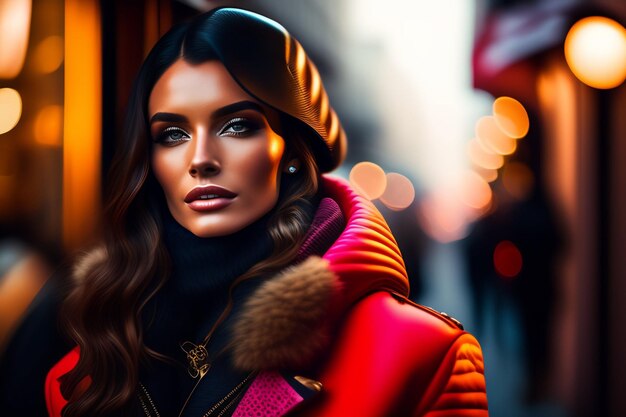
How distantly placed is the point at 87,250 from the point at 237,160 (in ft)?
2.03

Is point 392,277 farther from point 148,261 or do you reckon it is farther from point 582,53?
point 582,53

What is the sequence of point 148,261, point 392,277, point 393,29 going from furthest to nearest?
point 393,29 → point 148,261 → point 392,277

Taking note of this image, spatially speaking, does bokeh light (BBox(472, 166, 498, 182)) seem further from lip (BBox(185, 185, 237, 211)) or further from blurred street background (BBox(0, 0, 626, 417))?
lip (BBox(185, 185, 237, 211))

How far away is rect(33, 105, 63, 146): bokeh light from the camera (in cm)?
174

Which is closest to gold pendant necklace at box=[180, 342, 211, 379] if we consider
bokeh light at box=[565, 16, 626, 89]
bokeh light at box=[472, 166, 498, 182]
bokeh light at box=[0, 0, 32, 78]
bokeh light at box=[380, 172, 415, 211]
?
bokeh light at box=[380, 172, 415, 211]

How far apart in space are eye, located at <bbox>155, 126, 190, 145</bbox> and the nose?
8 centimetres

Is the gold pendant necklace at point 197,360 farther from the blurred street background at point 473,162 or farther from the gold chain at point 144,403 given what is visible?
the blurred street background at point 473,162

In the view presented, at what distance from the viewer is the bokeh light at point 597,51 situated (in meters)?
1.62

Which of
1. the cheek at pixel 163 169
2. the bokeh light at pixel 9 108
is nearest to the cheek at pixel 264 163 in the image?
the cheek at pixel 163 169

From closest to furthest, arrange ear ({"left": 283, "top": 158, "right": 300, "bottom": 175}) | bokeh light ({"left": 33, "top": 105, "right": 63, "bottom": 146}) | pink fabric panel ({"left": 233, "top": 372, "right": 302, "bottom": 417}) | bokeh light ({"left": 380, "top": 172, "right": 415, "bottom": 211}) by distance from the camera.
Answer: pink fabric panel ({"left": 233, "top": 372, "right": 302, "bottom": 417}) < ear ({"left": 283, "top": 158, "right": 300, "bottom": 175}) < bokeh light ({"left": 380, "top": 172, "right": 415, "bottom": 211}) < bokeh light ({"left": 33, "top": 105, "right": 63, "bottom": 146})

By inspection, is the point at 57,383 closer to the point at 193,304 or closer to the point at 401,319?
the point at 193,304

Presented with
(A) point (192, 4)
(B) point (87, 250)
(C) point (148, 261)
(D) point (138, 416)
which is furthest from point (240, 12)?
(D) point (138, 416)

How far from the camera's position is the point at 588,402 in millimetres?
1558

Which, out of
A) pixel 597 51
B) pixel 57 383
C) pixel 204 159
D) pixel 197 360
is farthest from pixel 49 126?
pixel 597 51
